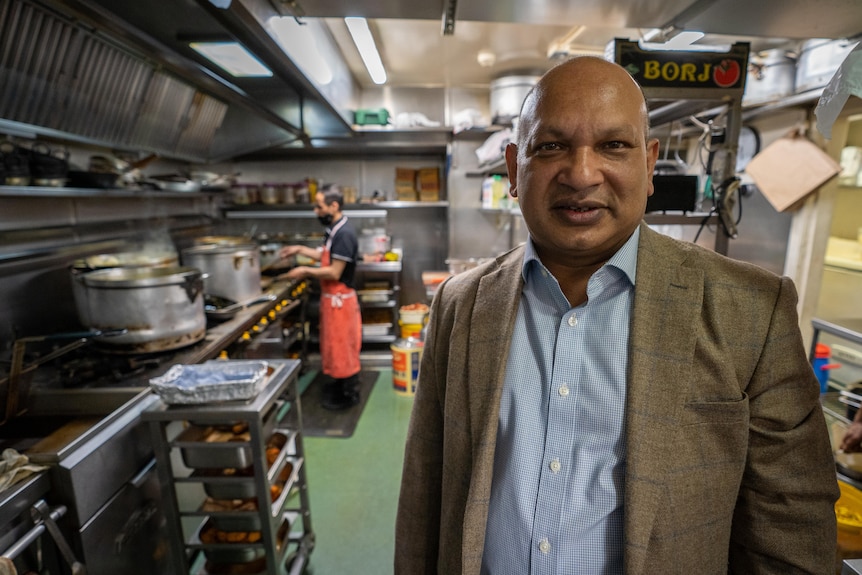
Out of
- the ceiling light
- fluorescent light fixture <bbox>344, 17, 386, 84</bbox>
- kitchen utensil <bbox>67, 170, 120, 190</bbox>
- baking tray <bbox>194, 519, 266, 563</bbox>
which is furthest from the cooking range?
the ceiling light

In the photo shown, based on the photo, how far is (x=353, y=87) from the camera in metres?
4.26

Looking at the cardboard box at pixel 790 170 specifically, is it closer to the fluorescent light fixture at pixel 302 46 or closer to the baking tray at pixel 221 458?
the fluorescent light fixture at pixel 302 46

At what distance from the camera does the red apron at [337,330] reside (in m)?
3.63

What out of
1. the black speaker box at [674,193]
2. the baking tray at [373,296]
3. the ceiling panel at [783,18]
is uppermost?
the ceiling panel at [783,18]

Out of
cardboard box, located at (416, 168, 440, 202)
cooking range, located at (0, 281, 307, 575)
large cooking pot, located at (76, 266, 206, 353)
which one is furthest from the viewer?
cardboard box, located at (416, 168, 440, 202)

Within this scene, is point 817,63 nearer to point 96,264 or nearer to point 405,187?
point 405,187

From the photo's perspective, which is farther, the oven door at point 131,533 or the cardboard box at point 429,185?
the cardboard box at point 429,185

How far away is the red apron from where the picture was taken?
363 centimetres

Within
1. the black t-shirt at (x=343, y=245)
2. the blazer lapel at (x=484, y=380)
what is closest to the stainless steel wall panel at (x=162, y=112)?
the black t-shirt at (x=343, y=245)

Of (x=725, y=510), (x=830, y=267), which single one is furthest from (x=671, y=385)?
(x=830, y=267)

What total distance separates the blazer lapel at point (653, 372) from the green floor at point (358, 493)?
1.80 metres

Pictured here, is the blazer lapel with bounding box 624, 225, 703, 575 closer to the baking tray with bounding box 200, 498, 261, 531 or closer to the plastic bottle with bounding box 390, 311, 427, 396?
the baking tray with bounding box 200, 498, 261, 531

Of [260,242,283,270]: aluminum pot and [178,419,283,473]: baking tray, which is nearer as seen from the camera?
[178,419,283,473]: baking tray

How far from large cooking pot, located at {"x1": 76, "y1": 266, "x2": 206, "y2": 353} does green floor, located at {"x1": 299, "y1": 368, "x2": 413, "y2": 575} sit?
1.31 m
